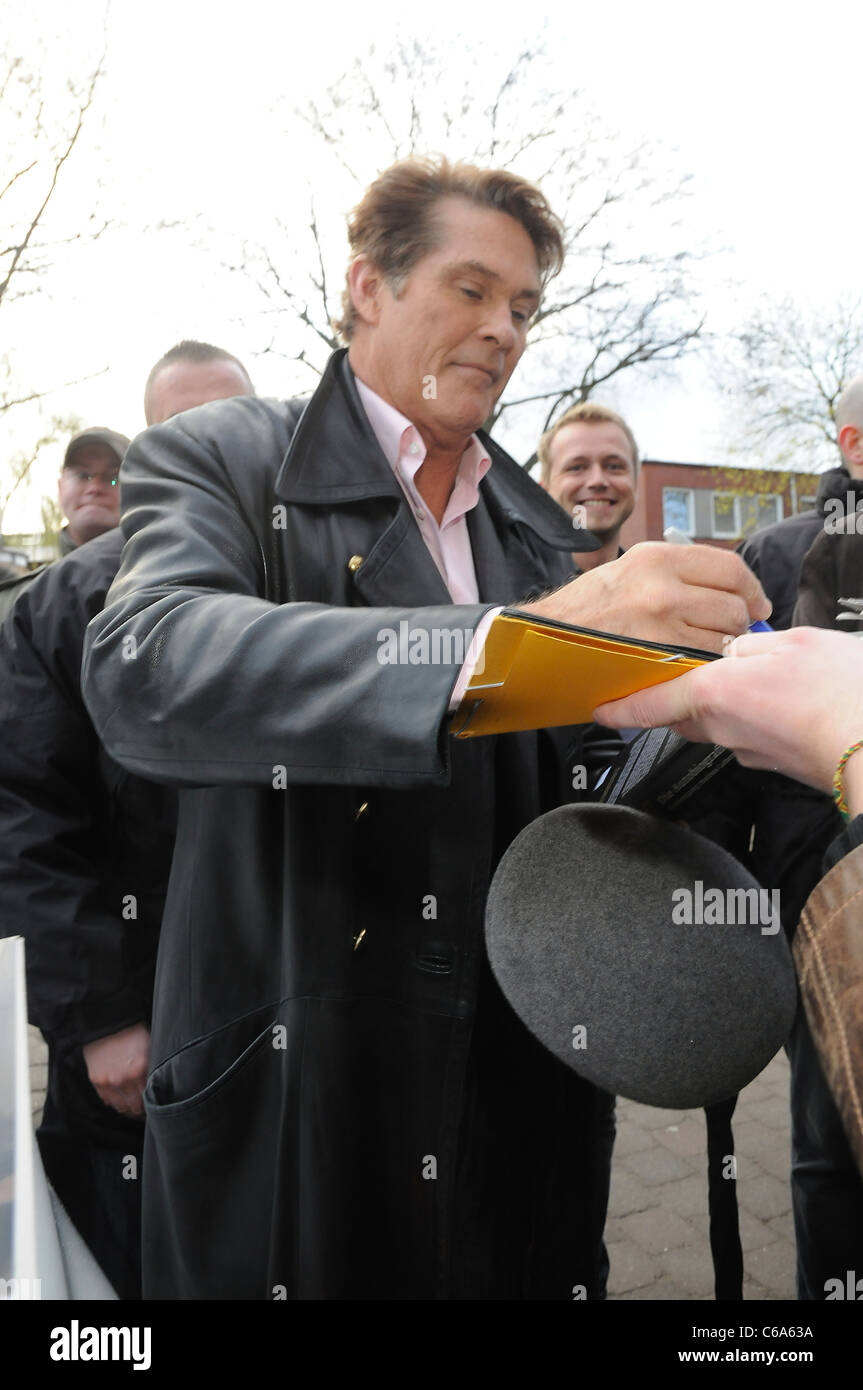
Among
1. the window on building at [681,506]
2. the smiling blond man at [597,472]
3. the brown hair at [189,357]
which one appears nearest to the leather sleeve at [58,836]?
the brown hair at [189,357]

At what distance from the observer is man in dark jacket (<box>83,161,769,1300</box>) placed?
3.83 feet

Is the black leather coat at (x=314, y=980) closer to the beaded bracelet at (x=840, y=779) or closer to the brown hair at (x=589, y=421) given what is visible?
the beaded bracelet at (x=840, y=779)

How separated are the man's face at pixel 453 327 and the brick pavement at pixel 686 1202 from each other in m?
2.63

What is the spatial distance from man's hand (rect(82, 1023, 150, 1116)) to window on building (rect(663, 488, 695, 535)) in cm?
4342

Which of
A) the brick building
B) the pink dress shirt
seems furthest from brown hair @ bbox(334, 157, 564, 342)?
the brick building

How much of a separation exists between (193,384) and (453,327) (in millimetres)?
1290

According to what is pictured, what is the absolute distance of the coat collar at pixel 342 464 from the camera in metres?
1.62

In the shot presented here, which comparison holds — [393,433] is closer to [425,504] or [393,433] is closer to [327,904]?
[425,504]

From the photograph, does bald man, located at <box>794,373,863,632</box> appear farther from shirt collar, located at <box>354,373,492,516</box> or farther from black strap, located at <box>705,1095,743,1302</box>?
black strap, located at <box>705,1095,743,1302</box>

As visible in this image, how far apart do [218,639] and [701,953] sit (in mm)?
625

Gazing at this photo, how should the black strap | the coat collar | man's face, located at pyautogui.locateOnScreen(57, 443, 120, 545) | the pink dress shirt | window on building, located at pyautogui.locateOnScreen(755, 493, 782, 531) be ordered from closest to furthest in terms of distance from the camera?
the black strap < the coat collar < the pink dress shirt < man's face, located at pyautogui.locateOnScreen(57, 443, 120, 545) < window on building, located at pyautogui.locateOnScreen(755, 493, 782, 531)

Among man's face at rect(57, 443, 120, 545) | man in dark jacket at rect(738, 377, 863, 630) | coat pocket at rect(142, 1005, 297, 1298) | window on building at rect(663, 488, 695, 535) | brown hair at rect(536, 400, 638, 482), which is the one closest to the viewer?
coat pocket at rect(142, 1005, 297, 1298)
